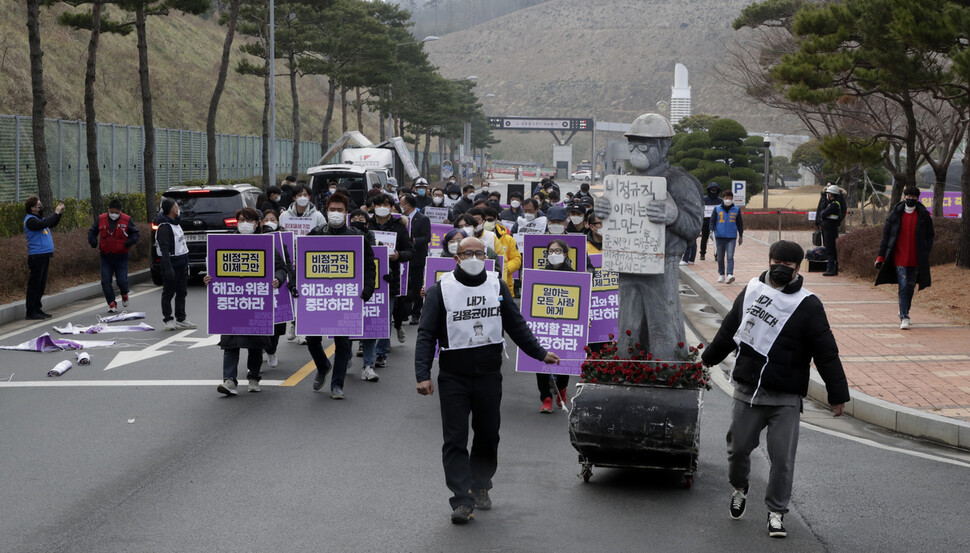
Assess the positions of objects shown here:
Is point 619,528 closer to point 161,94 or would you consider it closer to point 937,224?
point 937,224

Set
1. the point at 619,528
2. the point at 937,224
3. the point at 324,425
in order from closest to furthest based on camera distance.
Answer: the point at 619,528, the point at 324,425, the point at 937,224

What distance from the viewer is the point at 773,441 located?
681cm

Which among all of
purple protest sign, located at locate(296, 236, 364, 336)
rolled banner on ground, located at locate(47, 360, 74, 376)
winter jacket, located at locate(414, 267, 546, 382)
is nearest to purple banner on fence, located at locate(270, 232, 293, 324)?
purple protest sign, located at locate(296, 236, 364, 336)

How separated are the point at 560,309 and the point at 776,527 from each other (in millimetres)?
4501

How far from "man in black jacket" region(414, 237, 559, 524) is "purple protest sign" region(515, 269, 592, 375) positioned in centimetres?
356

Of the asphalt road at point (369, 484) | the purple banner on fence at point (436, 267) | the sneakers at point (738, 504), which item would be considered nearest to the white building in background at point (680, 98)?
the purple banner on fence at point (436, 267)

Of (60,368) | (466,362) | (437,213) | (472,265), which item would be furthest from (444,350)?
(437,213)

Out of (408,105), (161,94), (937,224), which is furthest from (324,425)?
(408,105)

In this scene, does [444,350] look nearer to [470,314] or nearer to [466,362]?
[466,362]

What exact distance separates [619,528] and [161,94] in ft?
194

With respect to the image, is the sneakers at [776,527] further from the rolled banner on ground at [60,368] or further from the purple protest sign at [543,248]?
the rolled banner on ground at [60,368]

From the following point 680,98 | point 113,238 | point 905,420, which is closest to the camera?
point 905,420

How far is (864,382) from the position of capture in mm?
11422

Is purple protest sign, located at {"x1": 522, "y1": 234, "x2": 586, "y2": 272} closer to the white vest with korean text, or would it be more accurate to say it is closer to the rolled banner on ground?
the rolled banner on ground
